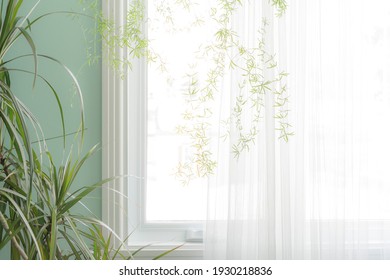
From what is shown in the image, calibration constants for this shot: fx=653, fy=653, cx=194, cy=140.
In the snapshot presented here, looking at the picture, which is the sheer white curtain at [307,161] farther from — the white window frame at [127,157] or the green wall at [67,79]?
the green wall at [67,79]

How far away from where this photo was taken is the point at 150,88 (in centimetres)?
286

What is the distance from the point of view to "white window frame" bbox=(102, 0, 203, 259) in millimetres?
2713

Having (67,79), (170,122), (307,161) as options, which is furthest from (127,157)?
(307,161)

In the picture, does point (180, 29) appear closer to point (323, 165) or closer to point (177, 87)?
point (177, 87)

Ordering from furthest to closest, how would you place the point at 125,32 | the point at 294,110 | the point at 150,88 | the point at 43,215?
the point at 150,88 < the point at 294,110 < the point at 125,32 < the point at 43,215

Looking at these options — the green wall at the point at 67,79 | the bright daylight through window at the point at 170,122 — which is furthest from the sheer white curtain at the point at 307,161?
the green wall at the point at 67,79

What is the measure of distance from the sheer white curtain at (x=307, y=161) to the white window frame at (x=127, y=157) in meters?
0.25

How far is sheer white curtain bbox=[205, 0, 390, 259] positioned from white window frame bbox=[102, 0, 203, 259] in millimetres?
246

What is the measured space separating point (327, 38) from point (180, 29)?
613 millimetres

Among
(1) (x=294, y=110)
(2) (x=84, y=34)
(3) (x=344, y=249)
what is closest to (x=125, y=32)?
(2) (x=84, y=34)

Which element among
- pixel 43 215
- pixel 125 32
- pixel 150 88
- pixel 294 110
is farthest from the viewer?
pixel 150 88

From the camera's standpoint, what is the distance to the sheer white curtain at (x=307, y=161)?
8.80 feet

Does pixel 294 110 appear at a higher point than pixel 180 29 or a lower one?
lower
